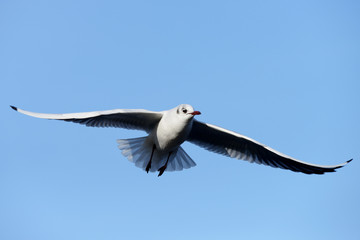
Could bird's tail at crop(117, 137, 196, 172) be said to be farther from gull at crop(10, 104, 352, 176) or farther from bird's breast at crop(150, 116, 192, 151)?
bird's breast at crop(150, 116, 192, 151)

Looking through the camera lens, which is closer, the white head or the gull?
the white head

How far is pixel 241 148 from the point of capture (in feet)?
28.6

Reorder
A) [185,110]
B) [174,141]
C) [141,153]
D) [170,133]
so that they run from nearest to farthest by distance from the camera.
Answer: [185,110] → [170,133] → [174,141] → [141,153]

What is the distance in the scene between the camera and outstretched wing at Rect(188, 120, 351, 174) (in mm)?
8227

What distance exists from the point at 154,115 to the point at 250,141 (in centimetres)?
165

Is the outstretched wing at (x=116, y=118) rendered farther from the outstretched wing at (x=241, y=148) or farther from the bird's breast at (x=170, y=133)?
the outstretched wing at (x=241, y=148)

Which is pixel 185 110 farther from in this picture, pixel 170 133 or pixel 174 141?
pixel 174 141

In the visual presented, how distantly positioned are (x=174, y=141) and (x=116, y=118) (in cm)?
101

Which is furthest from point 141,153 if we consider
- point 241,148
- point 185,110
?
point 241,148

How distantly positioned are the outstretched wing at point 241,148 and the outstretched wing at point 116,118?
77 centimetres

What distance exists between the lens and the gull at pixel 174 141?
762cm

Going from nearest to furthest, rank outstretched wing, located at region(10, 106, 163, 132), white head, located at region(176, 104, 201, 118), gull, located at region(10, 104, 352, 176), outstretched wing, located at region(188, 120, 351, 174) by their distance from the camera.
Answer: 1. outstretched wing, located at region(10, 106, 163, 132)
2. white head, located at region(176, 104, 201, 118)
3. gull, located at region(10, 104, 352, 176)
4. outstretched wing, located at region(188, 120, 351, 174)

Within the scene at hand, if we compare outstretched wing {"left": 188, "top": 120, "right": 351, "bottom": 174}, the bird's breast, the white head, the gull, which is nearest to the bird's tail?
the gull

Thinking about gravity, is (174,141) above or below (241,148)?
below
